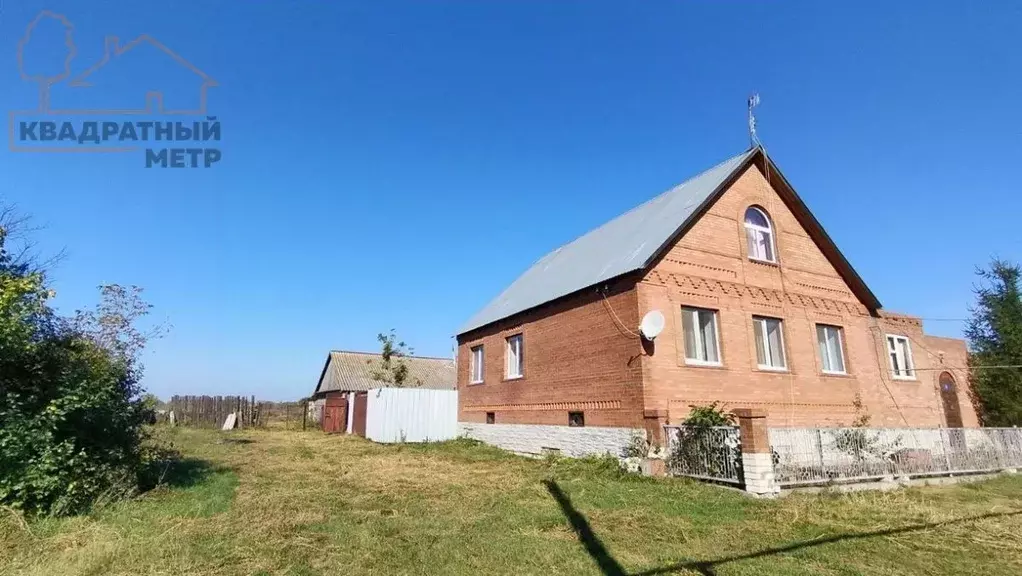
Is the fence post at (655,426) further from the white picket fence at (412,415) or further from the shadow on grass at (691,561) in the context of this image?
the white picket fence at (412,415)

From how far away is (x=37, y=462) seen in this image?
7207 millimetres

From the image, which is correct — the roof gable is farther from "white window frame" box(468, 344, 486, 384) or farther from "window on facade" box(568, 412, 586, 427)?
"window on facade" box(568, 412, 586, 427)

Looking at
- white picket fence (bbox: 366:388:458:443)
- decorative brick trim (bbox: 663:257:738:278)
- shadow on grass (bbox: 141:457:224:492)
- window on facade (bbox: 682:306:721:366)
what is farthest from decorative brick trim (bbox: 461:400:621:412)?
shadow on grass (bbox: 141:457:224:492)

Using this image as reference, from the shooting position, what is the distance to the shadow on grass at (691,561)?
5742mm

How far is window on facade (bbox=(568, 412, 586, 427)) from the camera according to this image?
1465 cm

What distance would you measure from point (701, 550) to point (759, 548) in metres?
0.81

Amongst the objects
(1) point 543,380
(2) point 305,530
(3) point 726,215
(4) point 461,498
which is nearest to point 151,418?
(2) point 305,530

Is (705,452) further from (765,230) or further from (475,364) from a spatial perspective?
(475,364)

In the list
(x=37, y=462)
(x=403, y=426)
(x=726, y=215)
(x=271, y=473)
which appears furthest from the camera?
(x=403, y=426)

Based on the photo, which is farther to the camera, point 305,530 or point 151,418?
point 151,418

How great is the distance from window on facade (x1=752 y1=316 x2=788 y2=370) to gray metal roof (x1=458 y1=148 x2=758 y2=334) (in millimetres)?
3980

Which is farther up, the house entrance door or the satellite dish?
the satellite dish

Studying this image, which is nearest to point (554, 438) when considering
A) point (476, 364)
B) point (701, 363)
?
point (701, 363)

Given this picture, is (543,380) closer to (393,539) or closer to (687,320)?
(687,320)
